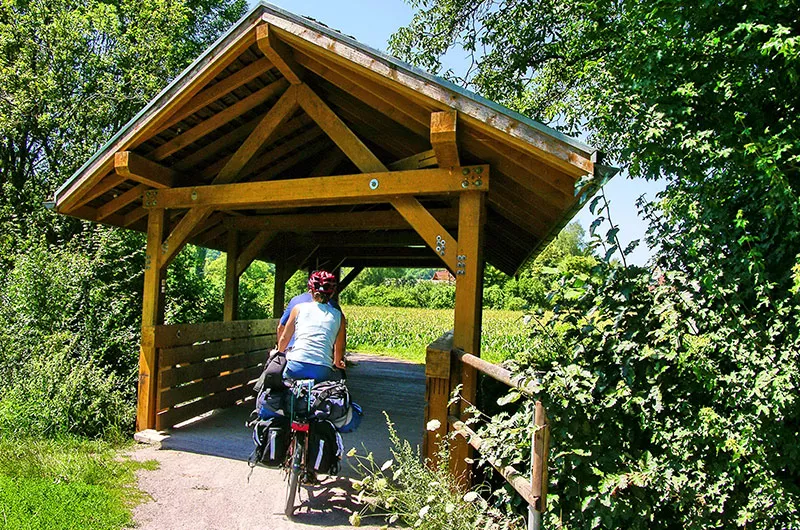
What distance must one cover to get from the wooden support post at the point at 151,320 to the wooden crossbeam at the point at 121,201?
371mm

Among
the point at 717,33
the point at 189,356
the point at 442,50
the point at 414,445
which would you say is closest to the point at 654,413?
the point at 717,33

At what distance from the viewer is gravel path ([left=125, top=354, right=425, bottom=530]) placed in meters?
4.03

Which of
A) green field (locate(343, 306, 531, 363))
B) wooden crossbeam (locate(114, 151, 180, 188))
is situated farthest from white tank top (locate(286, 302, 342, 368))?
green field (locate(343, 306, 531, 363))

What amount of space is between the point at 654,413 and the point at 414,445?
11.4ft

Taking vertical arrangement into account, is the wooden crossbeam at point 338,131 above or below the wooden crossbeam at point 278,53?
below

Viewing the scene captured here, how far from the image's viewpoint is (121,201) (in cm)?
672

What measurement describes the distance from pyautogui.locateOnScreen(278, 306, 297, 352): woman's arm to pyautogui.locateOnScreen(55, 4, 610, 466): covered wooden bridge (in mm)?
1170

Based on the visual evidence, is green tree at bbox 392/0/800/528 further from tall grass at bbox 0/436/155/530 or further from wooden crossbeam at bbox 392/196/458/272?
tall grass at bbox 0/436/155/530

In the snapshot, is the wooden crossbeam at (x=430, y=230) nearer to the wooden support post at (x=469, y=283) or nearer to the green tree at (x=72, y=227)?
the wooden support post at (x=469, y=283)

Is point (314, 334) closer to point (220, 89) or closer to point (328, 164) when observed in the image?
point (220, 89)

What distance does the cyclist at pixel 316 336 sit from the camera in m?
4.15

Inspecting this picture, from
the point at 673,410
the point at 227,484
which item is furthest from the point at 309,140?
the point at 673,410

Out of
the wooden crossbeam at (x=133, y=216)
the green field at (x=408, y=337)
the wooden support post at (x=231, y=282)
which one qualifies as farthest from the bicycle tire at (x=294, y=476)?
the green field at (x=408, y=337)

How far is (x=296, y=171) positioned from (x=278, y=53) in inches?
123
